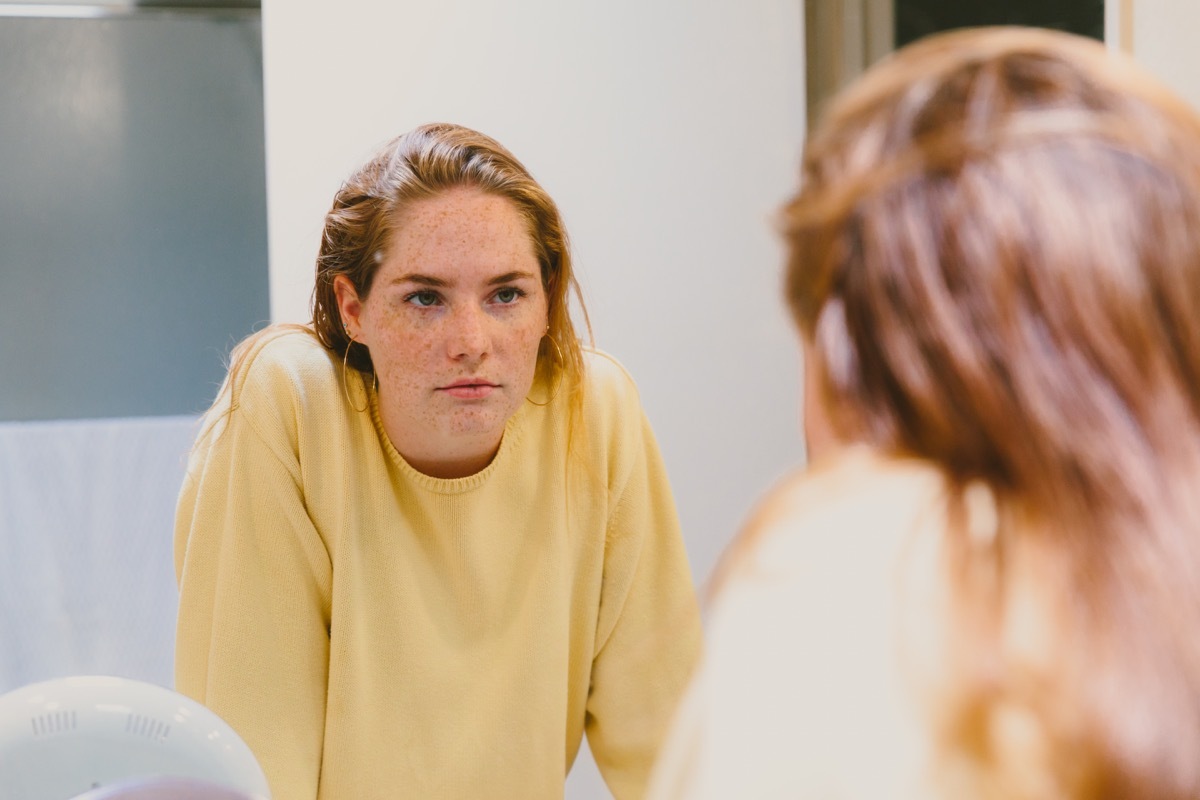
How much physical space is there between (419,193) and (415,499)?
0.88 ft

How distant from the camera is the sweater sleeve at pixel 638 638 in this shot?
1.13m

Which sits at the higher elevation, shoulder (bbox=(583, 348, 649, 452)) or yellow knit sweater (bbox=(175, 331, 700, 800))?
shoulder (bbox=(583, 348, 649, 452))

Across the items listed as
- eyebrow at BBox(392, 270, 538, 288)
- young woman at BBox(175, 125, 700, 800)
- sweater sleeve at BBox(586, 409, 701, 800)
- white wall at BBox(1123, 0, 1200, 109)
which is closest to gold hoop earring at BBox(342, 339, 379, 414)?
young woman at BBox(175, 125, 700, 800)

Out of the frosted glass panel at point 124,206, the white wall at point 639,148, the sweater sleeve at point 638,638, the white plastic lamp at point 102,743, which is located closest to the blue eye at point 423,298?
the sweater sleeve at point 638,638

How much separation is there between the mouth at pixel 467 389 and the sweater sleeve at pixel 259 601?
5.6 inches

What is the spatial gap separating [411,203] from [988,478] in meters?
0.69

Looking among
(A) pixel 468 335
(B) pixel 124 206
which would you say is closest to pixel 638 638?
(A) pixel 468 335

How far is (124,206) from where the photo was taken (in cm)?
151

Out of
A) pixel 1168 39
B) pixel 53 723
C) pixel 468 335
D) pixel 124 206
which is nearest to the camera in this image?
pixel 53 723

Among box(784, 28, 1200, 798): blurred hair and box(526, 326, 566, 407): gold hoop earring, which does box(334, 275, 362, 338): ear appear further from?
box(784, 28, 1200, 798): blurred hair

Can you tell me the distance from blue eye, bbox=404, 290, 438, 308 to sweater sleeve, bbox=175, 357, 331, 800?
5.9 inches

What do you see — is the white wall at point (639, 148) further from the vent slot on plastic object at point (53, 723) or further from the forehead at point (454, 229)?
the vent slot on plastic object at point (53, 723)

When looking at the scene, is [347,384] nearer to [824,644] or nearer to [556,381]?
[556,381]

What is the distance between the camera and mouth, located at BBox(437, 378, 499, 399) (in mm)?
1032
